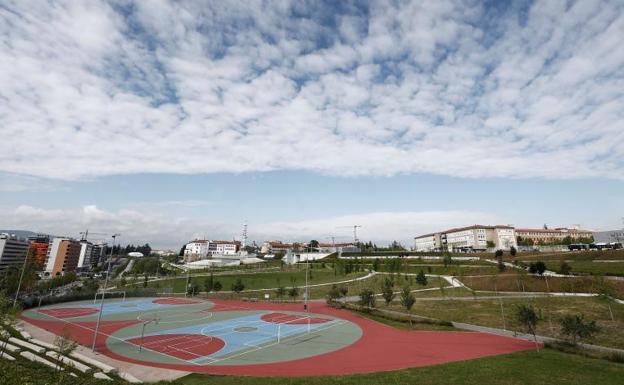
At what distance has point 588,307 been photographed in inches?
1987

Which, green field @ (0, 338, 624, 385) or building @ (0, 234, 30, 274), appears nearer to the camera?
green field @ (0, 338, 624, 385)

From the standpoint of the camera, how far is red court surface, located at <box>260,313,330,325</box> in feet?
169

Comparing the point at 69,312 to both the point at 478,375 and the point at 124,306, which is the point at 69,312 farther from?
the point at 478,375

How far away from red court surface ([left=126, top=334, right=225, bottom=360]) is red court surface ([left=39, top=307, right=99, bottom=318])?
25247 mm

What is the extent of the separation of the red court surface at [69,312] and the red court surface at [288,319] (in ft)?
102

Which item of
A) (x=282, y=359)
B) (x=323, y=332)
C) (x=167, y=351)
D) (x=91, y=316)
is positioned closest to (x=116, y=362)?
(x=167, y=351)

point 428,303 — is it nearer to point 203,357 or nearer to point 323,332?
point 323,332

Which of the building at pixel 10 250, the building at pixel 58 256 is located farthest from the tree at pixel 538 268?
the building at pixel 58 256

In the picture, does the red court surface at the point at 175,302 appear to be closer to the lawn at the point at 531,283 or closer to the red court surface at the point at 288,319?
the red court surface at the point at 288,319

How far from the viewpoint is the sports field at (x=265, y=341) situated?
1182 inches

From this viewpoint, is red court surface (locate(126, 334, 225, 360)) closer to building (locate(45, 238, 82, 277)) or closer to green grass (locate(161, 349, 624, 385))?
green grass (locate(161, 349, 624, 385))

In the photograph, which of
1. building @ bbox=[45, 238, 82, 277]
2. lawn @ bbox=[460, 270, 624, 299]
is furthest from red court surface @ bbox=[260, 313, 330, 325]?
building @ bbox=[45, 238, 82, 277]

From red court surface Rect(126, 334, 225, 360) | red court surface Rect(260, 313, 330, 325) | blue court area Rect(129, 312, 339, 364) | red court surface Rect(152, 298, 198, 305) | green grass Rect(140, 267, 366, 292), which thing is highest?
green grass Rect(140, 267, 366, 292)

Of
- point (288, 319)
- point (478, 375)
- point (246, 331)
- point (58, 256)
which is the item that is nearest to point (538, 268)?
point (288, 319)
